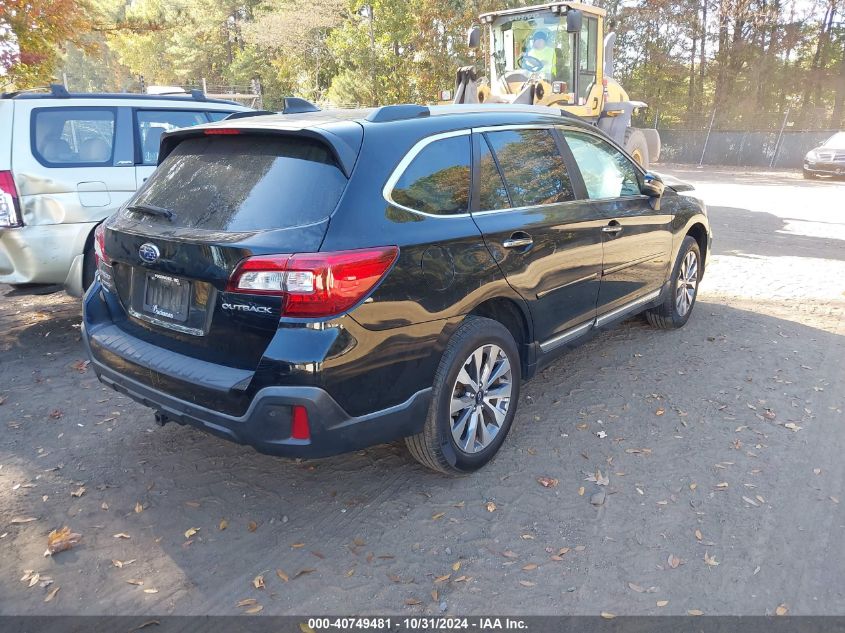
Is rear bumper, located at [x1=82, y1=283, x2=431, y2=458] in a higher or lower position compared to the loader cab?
lower

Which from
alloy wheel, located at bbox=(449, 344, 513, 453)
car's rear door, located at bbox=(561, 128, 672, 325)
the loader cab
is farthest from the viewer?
the loader cab

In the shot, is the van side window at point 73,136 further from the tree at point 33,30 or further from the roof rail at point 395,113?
the tree at point 33,30

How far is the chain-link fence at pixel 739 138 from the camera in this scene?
28.6 meters

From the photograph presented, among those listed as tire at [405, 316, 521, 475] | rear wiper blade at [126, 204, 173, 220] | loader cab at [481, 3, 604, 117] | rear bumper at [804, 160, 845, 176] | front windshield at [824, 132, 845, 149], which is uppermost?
loader cab at [481, 3, 604, 117]

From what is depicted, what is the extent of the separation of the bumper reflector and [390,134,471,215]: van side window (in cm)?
103

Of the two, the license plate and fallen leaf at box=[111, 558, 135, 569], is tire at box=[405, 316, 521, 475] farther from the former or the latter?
fallen leaf at box=[111, 558, 135, 569]

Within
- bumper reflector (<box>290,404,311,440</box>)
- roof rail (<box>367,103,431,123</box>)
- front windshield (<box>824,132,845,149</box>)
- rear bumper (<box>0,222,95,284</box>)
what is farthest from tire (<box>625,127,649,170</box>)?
front windshield (<box>824,132,845,149</box>)

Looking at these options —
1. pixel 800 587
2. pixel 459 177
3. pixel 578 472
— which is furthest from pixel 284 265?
pixel 800 587

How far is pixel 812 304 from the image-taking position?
6496 mm

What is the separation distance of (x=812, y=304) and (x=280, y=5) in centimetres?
3741

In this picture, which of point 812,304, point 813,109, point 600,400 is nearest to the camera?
point 600,400

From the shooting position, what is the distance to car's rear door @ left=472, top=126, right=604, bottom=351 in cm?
346

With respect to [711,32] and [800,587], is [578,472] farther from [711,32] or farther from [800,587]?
[711,32]

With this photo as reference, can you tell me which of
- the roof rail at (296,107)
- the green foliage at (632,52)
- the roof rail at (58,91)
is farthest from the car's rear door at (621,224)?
the green foliage at (632,52)
